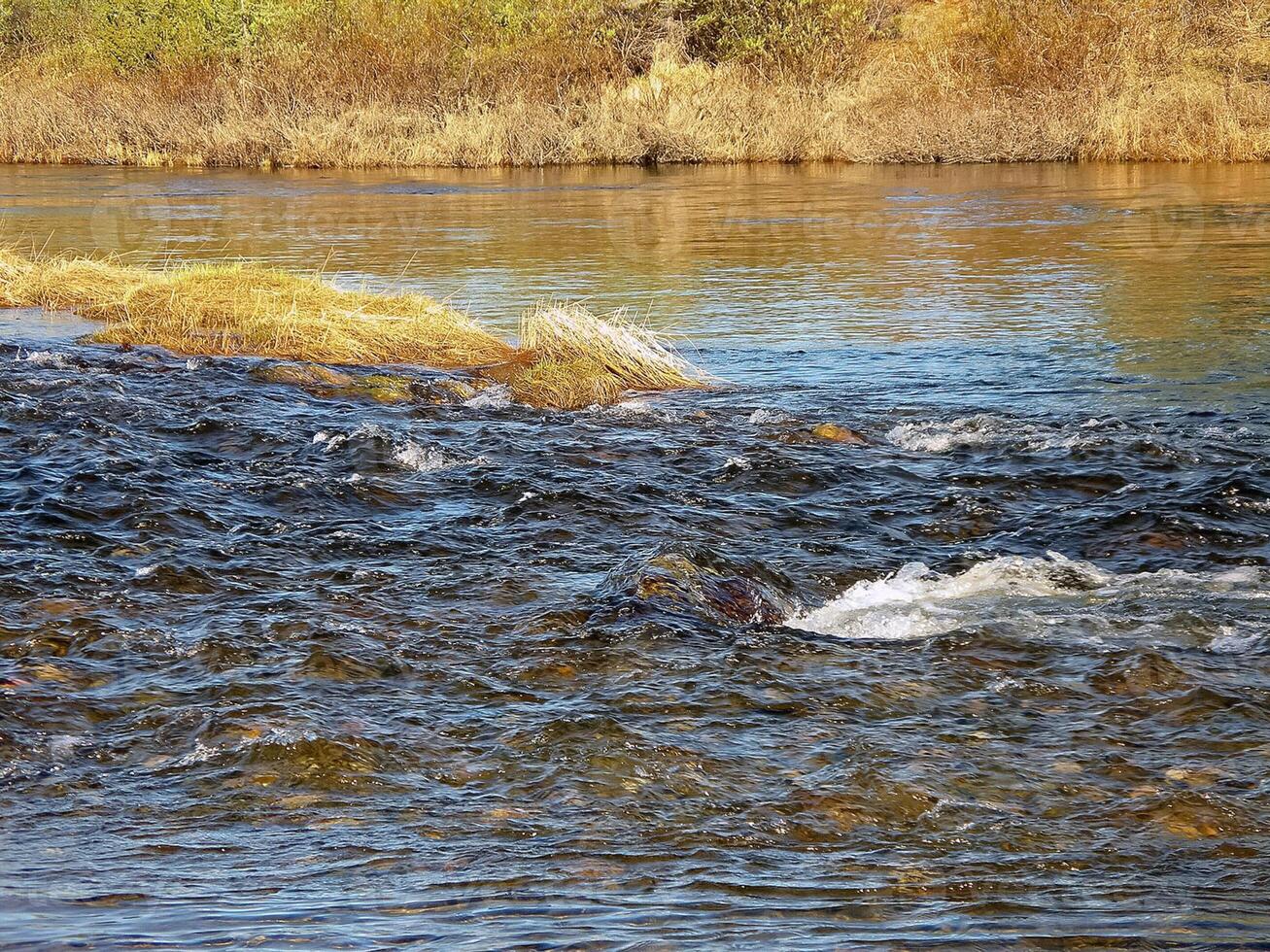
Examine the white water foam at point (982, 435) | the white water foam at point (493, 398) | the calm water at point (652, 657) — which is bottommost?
the calm water at point (652, 657)

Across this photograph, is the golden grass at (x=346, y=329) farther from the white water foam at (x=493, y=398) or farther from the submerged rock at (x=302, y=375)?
→ the submerged rock at (x=302, y=375)

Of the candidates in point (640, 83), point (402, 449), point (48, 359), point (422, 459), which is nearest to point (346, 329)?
point (48, 359)

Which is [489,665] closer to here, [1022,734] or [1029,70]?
[1022,734]

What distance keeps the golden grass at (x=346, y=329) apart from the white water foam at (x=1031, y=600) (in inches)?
186

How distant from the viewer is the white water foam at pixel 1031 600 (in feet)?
19.4

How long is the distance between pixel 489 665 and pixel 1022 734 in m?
1.99

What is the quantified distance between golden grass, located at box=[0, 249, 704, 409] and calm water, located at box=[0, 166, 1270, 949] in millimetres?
632

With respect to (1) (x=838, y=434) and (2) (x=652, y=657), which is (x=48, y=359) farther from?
(2) (x=652, y=657)

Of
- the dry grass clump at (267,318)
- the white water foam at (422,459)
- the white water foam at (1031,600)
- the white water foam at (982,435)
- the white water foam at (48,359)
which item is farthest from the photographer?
the dry grass clump at (267,318)

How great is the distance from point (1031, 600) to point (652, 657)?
182cm

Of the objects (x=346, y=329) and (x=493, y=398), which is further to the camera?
(x=346, y=329)

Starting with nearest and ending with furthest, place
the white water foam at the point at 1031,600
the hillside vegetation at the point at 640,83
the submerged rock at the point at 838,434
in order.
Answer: the white water foam at the point at 1031,600, the submerged rock at the point at 838,434, the hillside vegetation at the point at 640,83

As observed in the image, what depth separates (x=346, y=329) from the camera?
13109 millimetres

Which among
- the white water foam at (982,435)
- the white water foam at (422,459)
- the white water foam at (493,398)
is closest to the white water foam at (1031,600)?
the white water foam at (982,435)
